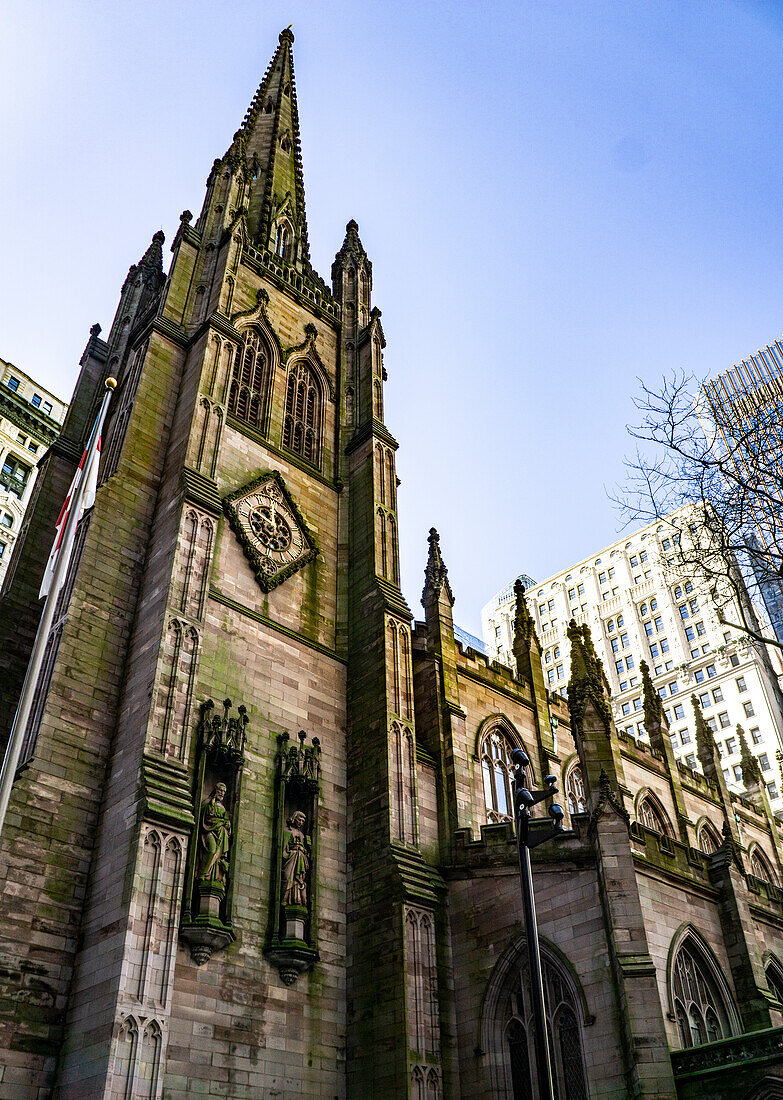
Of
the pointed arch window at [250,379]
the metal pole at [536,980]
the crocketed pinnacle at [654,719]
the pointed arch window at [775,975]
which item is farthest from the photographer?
the crocketed pinnacle at [654,719]

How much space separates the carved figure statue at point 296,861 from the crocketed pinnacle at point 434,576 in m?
10.5

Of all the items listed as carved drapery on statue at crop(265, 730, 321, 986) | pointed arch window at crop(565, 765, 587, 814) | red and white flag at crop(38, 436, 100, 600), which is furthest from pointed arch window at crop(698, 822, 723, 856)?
red and white flag at crop(38, 436, 100, 600)

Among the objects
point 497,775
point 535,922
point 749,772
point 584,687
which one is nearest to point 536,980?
point 535,922

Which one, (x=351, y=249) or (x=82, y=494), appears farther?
(x=351, y=249)

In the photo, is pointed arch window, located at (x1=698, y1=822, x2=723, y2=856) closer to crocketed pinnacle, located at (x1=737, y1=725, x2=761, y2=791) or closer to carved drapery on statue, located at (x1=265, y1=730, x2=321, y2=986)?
crocketed pinnacle, located at (x1=737, y1=725, x2=761, y2=791)

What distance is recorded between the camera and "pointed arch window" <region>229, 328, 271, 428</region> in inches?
1148

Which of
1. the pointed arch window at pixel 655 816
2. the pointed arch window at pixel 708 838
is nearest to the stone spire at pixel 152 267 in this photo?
the pointed arch window at pixel 655 816

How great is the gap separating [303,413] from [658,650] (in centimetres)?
4489

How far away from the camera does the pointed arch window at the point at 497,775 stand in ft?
90.0

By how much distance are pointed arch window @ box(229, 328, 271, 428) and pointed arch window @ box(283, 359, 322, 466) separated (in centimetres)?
112

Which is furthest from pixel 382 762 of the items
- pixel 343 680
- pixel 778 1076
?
pixel 778 1076

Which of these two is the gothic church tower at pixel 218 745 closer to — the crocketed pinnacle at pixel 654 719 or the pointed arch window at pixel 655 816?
the pointed arch window at pixel 655 816

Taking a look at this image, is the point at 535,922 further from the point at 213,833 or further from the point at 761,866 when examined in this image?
the point at 761,866

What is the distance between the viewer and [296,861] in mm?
20797
